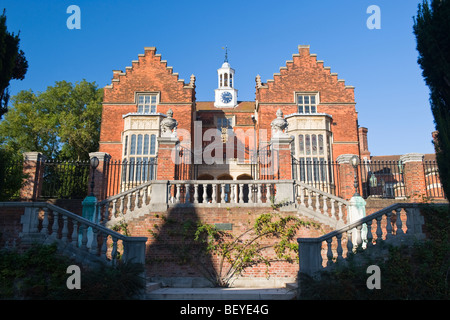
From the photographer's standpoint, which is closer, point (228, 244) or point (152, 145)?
point (228, 244)

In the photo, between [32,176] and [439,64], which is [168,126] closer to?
[32,176]

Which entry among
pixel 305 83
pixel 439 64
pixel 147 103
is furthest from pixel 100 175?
pixel 305 83

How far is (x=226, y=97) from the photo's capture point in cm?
3522

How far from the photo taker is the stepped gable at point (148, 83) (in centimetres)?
2339

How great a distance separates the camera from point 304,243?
7906 mm

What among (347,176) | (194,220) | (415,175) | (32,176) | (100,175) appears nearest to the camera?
(194,220)

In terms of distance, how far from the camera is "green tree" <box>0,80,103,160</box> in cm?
2773

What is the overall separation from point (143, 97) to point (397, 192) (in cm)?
1589

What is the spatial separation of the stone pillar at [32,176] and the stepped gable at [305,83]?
13692mm

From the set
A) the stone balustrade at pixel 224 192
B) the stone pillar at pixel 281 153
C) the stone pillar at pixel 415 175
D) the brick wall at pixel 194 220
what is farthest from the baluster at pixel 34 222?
the stone pillar at pixel 415 175

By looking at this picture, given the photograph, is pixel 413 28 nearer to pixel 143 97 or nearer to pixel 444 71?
pixel 444 71

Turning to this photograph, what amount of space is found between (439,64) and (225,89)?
2817 centimetres

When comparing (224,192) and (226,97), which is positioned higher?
(226,97)
